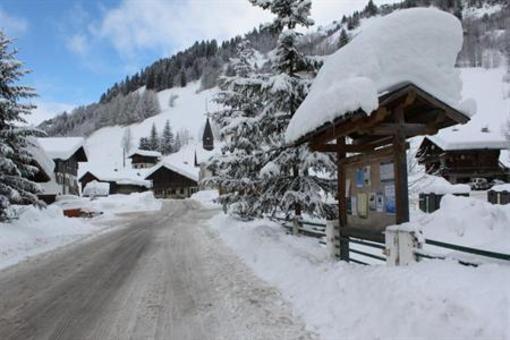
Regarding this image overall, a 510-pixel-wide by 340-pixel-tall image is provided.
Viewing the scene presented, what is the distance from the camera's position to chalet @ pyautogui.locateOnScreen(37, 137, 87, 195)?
37.8 meters

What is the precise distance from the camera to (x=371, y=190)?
7281mm

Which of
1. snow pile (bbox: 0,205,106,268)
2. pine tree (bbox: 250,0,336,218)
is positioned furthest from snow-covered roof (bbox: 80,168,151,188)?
pine tree (bbox: 250,0,336,218)

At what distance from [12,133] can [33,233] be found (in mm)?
4264

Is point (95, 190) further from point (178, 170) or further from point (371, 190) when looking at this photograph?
point (371, 190)

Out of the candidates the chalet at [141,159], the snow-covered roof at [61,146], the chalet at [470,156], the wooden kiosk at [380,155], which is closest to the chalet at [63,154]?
the snow-covered roof at [61,146]

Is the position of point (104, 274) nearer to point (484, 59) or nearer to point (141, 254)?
point (141, 254)

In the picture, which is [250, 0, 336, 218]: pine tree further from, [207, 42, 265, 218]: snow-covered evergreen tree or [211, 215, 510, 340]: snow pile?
[211, 215, 510, 340]: snow pile

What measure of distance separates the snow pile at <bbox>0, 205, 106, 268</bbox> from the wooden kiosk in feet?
29.4

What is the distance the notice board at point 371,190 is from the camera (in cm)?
665

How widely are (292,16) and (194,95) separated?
523 feet

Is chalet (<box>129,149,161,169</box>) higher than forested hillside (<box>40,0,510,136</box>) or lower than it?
lower

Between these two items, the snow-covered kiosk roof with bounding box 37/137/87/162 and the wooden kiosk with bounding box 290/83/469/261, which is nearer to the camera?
the wooden kiosk with bounding box 290/83/469/261

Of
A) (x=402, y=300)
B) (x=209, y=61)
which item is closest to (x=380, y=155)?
(x=402, y=300)

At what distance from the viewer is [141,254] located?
38.4 feet
